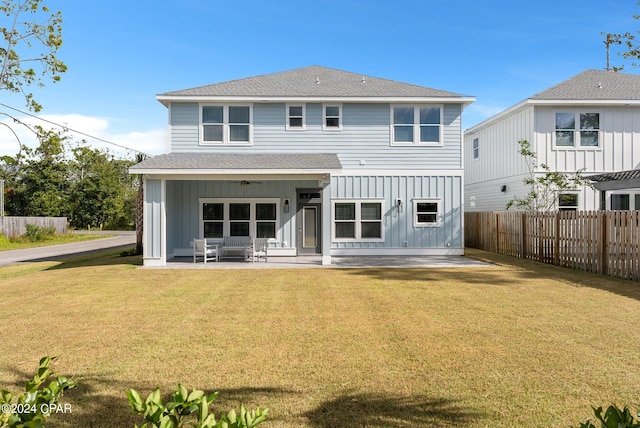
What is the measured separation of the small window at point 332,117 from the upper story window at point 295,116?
0.89m

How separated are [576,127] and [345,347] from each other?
18.0 metres

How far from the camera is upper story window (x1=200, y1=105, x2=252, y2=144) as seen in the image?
1781 centimetres

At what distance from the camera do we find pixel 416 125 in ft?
59.7

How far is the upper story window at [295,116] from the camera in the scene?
1806 cm

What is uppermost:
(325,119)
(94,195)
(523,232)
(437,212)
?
(325,119)

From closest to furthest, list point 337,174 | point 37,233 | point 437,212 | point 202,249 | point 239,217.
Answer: point 202,249
point 337,174
point 239,217
point 437,212
point 37,233

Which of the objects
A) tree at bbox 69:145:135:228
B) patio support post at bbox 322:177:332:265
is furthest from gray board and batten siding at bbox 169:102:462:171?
tree at bbox 69:145:135:228

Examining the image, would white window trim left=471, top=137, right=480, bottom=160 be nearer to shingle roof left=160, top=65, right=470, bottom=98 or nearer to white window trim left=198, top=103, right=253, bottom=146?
shingle roof left=160, top=65, right=470, bottom=98

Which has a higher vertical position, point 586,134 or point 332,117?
point 332,117

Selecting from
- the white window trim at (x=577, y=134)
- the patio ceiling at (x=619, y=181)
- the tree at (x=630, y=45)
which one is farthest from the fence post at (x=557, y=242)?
the tree at (x=630, y=45)

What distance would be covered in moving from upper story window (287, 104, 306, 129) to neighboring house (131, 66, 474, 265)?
4cm

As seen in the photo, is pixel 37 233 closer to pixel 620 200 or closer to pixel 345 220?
pixel 345 220

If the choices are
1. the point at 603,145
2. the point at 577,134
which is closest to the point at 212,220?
the point at 577,134

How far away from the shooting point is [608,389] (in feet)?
14.8
